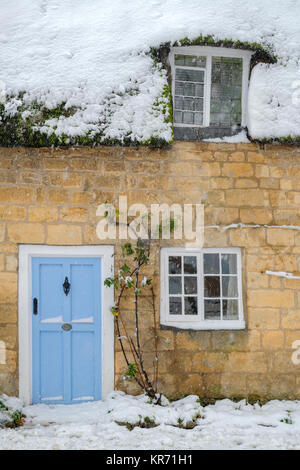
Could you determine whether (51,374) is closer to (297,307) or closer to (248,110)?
(297,307)

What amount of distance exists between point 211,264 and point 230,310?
25.7 inches

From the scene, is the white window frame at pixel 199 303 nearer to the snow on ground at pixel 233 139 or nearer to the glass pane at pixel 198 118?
the snow on ground at pixel 233 139

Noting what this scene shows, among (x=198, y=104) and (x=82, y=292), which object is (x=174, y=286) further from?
(x=198, y=104)

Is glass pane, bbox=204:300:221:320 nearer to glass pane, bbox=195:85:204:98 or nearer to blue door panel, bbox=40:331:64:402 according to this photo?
blue door panel, bbox=40:331:64:402

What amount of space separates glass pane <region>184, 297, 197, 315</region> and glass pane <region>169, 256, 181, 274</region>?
1.24 ft

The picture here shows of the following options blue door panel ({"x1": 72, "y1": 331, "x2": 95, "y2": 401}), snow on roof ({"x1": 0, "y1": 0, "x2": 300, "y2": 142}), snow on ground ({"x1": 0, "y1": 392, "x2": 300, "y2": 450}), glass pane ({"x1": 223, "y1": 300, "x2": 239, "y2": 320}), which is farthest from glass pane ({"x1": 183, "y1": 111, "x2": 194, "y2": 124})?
snow on ground ({"x1": 0, "y1": 392, "x2": 300, "y2": 450})

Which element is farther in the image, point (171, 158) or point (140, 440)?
point (171, 158)

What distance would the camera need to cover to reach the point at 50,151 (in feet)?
17.8

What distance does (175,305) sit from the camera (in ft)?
18.3

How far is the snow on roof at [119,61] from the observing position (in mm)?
5305

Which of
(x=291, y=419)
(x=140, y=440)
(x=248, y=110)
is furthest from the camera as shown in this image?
(x=248, y=110)

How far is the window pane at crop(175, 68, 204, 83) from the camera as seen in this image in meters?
5.82
